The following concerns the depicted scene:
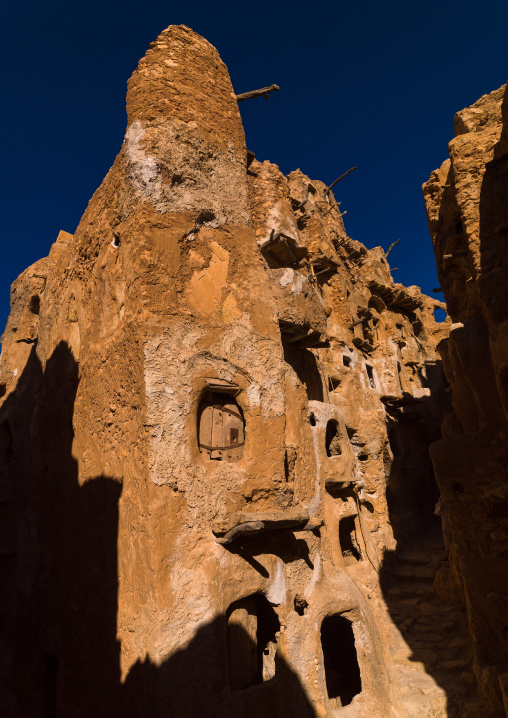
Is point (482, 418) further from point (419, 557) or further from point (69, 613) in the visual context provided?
point (419, 557)

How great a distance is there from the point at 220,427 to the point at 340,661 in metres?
7.52

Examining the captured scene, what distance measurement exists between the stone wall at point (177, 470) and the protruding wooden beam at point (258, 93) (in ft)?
1.98

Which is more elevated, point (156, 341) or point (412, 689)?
point (156, 341)

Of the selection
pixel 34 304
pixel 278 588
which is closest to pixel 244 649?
pixel 278 588

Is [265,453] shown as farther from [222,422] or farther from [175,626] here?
[175,626]

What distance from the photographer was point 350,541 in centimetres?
1196

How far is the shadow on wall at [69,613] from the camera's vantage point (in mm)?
5746

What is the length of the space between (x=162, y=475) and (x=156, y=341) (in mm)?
2004

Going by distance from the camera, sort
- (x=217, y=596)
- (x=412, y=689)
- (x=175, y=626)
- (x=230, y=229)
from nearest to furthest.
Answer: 1. (x=175, y=626)
2. (x=217, y=596)
3. (x=230, y=229)
4. (x=412, y=689)

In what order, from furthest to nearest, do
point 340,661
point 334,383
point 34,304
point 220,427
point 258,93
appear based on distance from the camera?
1. point 334,383
2. point 34,304
3. point 340,661
4. point 258,93
5. point 220,427

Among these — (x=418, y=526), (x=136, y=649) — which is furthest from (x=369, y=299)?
(x=136, y=649)

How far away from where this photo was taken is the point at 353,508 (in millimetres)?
11617

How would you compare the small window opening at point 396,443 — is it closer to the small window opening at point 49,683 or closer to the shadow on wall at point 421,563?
the shadow on wall at point 421,563

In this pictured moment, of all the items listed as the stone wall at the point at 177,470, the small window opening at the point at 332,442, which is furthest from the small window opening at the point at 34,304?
the small window opening at the point at 332,442
